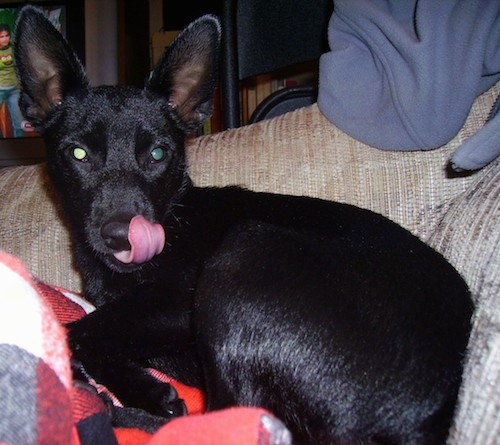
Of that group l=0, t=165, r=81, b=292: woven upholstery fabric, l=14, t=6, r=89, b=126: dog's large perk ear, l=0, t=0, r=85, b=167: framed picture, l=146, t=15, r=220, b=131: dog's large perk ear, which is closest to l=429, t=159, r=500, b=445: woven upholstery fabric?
l=146, t=15, r=220, b=131: dog's large perk ear

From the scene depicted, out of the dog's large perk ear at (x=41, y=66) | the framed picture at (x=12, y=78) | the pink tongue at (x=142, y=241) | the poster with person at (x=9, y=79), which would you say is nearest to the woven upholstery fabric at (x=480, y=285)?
the pink tongue at (x=142, y=241)

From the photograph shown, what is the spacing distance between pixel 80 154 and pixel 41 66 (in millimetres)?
385

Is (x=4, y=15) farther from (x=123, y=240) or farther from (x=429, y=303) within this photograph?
(x=429, y=303)

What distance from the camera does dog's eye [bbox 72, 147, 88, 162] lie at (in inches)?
69.0

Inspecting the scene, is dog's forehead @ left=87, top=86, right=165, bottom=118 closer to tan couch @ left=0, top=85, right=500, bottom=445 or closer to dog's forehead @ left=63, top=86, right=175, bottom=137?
dog's forehead @ left=63, top=86, right=175, bottom=137

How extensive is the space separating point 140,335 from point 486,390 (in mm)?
934

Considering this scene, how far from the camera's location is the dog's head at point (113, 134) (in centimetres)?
163

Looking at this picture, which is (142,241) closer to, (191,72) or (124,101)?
(124,101)

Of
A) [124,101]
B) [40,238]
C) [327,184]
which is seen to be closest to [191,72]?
[124,101]

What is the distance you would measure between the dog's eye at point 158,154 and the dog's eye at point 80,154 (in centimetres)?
22

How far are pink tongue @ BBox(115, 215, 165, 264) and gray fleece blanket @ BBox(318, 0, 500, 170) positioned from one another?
0.95 m

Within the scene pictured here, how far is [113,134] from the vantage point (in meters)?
1.73

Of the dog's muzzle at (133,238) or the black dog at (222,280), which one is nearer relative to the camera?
the black dog at (222,280)

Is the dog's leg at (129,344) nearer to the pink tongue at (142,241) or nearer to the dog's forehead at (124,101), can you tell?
the pink tongue at (142,241)
